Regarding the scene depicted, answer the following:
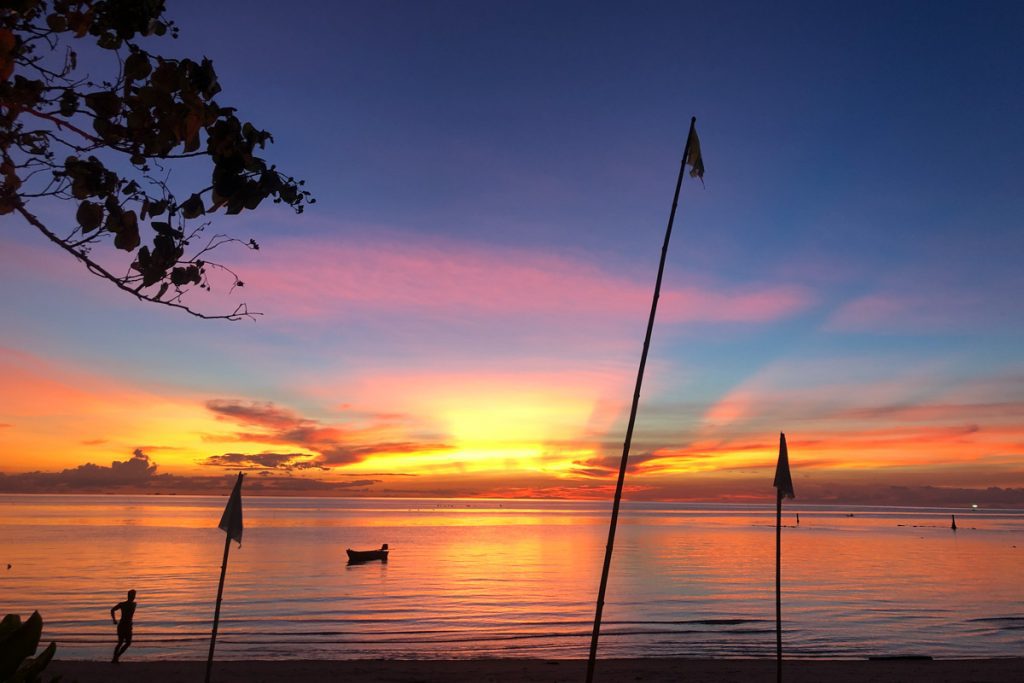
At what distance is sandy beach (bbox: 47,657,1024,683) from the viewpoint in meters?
22.8

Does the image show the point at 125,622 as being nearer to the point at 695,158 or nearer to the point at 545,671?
the point at 545,671

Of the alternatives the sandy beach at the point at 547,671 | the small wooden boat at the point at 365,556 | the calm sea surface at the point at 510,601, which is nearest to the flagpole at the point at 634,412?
the sandy beach at the point at 547,671

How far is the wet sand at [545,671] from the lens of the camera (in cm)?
2275

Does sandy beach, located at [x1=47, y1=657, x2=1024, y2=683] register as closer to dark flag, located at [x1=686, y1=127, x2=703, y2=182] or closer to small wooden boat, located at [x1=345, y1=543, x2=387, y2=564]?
dark flag, located at [x1=686, y1=127, x2=703, y2=182]

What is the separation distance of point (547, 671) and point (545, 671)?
0.06 meters

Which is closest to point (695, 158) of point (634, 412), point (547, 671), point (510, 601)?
point (634, 412)

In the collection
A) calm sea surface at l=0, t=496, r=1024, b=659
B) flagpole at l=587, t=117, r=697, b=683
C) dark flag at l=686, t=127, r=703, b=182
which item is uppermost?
dark flag at l=686, t=127, r=703, b=182

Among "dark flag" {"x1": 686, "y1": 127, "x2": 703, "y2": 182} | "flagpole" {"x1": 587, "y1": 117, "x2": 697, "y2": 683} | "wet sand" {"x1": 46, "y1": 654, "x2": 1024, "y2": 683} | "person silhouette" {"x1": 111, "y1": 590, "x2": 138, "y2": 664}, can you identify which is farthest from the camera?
"person silhouette" {"x1": 111, "y1": 590, "x2": 138, "y2": 664}

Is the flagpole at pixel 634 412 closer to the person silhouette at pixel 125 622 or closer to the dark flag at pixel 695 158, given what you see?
the dark flag at pixel 695 158

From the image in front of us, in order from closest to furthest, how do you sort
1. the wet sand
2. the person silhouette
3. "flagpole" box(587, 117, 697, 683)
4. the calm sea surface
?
"flagpole" box(587, 117, 697, 683) < the wet sand < the person silhouette < the calm sea surface

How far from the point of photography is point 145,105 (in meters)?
3.55

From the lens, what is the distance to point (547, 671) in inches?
945

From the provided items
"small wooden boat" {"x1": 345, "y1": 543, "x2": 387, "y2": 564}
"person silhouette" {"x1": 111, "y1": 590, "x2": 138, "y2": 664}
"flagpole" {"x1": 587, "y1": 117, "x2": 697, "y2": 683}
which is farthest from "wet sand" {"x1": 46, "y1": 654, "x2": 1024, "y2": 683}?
"small wooden boat" {"x1": 345, "y1": 543, "x2": 387, "y2": 564}

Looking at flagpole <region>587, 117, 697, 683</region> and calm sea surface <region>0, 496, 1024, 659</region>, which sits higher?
flagpole <region>587, 117, 697, 683</region>
